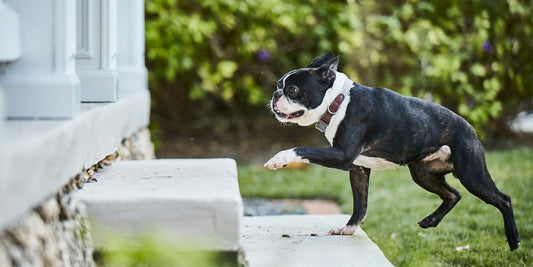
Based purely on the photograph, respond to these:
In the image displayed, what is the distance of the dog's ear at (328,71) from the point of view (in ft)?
11.4

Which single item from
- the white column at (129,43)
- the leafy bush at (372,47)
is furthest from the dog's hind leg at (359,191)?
the leafy bush at (372,47)

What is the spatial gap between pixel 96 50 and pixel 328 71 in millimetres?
1624

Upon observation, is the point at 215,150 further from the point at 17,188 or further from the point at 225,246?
the point at 17,188

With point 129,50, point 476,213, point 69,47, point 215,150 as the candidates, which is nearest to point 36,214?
point 69,47

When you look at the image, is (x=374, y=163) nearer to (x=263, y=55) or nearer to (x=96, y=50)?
(x=96, y=50)

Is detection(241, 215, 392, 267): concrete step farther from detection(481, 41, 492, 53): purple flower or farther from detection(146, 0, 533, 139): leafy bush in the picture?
detection(481, 41, 492, 53): purple flower

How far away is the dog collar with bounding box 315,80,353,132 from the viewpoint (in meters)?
3.45

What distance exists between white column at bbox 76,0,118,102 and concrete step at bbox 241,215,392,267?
116cm

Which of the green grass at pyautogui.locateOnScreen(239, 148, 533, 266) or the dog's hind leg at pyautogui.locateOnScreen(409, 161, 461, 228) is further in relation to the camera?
the green grass at pyautogui.locateOnScreen(239, 148, 533, 266)

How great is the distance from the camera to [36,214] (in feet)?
7.82

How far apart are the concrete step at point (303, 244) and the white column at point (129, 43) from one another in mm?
1989

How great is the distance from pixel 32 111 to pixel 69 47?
333mm

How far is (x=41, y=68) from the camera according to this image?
301 cm

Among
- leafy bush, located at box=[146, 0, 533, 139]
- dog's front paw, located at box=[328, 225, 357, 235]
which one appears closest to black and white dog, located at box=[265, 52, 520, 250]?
dog's front paw, located at box=[328, 225, 357, 235]
